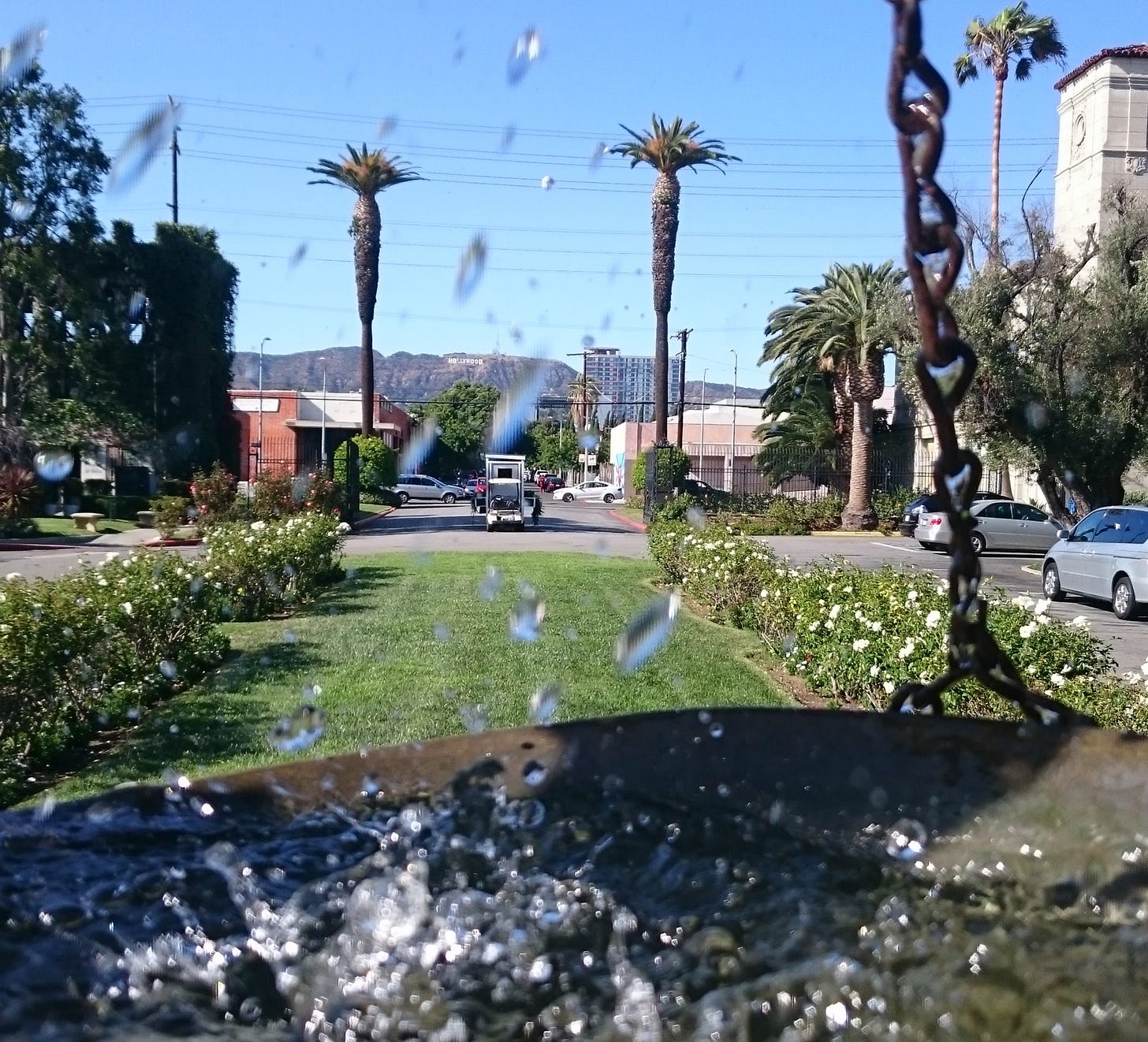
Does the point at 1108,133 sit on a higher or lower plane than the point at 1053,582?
higher

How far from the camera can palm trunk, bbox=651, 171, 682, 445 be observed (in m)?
38.0

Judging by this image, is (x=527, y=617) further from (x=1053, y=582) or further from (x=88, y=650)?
(x=1053, y=582)

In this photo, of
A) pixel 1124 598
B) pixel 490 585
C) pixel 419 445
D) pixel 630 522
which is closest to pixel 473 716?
pixel 490 585

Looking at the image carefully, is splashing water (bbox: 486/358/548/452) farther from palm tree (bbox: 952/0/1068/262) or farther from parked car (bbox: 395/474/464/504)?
palm tree (bbox: 952/0/1068/262)

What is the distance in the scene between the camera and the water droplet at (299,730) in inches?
262

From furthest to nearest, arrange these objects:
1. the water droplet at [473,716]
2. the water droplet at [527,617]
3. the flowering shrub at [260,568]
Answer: the flowering shrub at [260,568] → the water droplet at [527,617] → the water droplet at [473,716]

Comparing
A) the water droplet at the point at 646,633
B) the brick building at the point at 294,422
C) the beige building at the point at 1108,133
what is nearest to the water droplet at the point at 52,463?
the brick building at the point at 294,422

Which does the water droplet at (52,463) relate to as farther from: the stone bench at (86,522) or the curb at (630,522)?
the curb at (630,522)

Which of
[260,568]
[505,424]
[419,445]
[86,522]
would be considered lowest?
[86,522]

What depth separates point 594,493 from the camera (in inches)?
2564

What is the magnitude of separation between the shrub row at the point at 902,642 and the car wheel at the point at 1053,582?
6759 millimetres

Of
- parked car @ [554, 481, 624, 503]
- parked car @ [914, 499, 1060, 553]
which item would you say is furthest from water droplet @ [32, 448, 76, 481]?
parked car @ [554, 481, 624, 503]

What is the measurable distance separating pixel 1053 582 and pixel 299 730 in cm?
1298

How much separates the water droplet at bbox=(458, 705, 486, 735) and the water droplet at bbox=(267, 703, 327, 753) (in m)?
0.81
